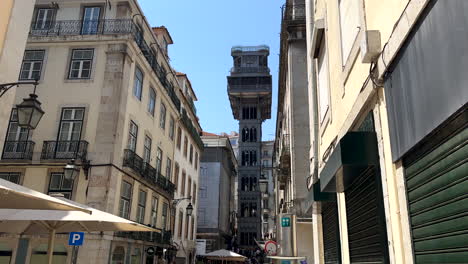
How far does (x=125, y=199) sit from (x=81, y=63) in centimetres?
712

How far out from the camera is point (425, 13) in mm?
3088

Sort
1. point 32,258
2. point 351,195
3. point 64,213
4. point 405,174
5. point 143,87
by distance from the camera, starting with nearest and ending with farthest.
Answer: point 405,174, point 351,195, point 64,213, point 32,258, point 143,87

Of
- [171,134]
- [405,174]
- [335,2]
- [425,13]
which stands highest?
[171,134]

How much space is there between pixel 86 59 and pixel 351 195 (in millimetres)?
16936

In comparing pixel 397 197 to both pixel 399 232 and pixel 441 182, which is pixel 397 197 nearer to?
pixel 399 232

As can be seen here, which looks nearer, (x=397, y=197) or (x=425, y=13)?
(x=425, y=13)

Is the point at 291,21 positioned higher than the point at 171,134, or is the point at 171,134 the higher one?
the point at 291,21

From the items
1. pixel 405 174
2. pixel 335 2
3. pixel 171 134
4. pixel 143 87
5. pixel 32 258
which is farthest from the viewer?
pixel 171 134

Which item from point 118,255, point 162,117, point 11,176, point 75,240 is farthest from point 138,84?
point 75,240

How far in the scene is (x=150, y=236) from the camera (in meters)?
22.0

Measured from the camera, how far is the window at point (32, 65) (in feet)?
63.9

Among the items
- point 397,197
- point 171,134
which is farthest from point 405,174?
point 171,134

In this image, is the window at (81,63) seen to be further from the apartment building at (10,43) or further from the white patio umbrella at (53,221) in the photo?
the white patio umbrella at (53,221)

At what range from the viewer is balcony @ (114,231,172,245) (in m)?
18.5
